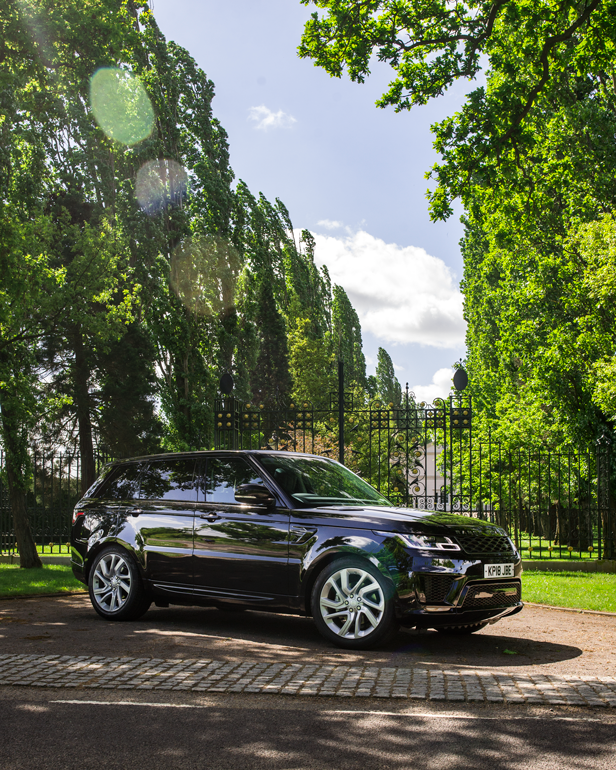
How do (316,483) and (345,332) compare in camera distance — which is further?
(345,332)

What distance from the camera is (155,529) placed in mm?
7613

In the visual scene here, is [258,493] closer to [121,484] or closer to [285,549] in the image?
[285,549]


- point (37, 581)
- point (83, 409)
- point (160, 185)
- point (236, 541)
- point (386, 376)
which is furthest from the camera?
point (386, 376)

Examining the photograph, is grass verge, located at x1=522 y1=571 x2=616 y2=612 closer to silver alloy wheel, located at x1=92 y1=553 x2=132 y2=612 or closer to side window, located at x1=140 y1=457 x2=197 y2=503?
side window, located at x1=140 y1=457 x2=197 y2=503

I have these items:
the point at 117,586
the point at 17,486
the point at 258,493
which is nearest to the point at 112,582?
the point at 117,586

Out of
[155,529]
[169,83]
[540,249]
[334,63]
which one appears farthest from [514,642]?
[169,83]

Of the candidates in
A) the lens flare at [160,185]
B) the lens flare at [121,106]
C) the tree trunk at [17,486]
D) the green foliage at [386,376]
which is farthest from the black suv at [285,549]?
the green foliage at [386,376]

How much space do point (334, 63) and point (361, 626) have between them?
10.7m

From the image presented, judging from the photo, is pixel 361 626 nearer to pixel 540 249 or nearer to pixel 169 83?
pixel 540 249

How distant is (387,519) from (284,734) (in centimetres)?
256

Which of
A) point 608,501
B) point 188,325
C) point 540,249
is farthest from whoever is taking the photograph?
point 188,325

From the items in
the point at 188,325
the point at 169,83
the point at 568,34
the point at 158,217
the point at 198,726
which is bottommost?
the point at 198,726

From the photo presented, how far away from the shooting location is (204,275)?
28.7 m

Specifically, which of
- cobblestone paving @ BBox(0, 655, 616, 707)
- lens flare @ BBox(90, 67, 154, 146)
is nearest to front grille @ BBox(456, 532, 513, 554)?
cobblestone paving @ BBox(0, 655, 616, 707)
